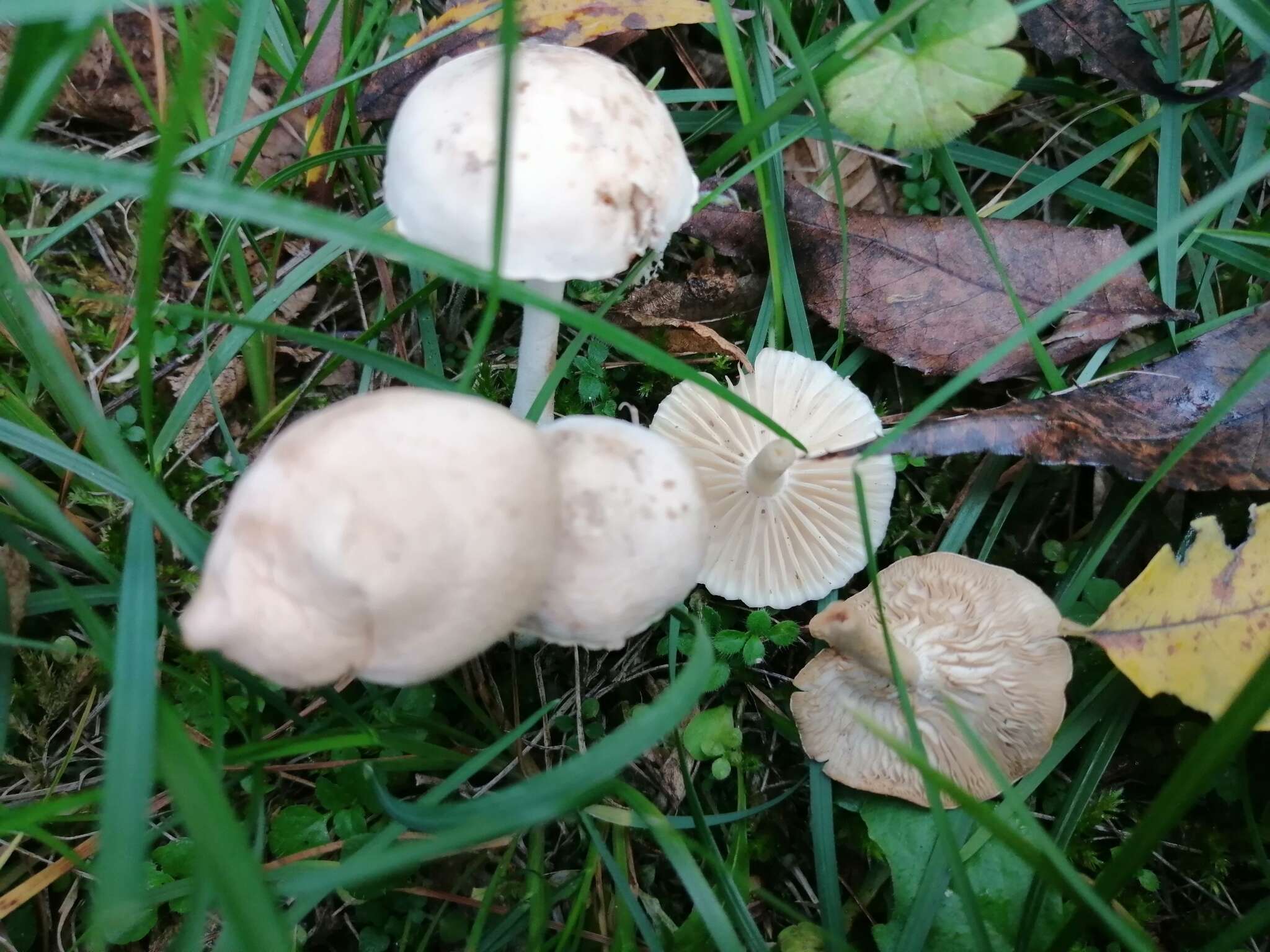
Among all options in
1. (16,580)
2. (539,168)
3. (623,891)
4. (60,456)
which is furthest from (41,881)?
(539,168)

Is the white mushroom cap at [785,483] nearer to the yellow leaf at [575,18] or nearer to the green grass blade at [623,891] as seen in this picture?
the green grass blade at [623,891]

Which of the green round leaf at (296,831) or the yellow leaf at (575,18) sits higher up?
the yellow leaf at (575,18)

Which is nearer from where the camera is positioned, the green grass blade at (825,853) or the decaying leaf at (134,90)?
the green grass blade at (825,853)

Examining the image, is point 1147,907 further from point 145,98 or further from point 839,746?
point 145,98

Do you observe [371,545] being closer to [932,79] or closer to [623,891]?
[623,891]

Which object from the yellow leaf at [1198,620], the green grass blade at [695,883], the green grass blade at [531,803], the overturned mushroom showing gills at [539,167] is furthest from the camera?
the yellow leaf at [1198,620]

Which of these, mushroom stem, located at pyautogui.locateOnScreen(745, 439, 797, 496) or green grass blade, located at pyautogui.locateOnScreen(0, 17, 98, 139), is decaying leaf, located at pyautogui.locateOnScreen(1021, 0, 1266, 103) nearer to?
mushroom stem, located at pyautogui.locateOnScreen(745, 439, 797, 496)

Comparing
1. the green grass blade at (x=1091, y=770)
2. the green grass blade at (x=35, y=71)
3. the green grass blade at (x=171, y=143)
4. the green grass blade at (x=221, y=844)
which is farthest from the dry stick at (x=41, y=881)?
the green grass blade at (x=1091, y=770)
